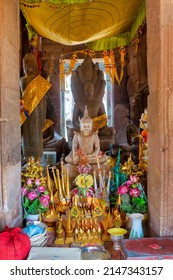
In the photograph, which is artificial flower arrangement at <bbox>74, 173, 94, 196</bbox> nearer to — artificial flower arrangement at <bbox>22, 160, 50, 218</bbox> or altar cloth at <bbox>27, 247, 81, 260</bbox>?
artificial flower arrangement at <bbox>22, 160, 50, 218</bbox>

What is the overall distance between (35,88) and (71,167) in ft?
3.48

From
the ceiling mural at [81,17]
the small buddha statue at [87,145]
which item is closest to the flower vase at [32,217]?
the small buddha statue at [87,145]

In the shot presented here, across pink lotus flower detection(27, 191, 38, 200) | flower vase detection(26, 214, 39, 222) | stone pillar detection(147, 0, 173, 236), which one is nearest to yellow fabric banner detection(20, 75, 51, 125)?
pink lotus flower detection(27, 191, 38, 200)

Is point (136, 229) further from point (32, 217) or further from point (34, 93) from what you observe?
point (34, 93)

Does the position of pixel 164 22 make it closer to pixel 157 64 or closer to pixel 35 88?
pixel 157 64

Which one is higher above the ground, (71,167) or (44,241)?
(71,167)

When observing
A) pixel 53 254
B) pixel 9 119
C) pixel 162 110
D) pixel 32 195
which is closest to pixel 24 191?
pixel 32 195

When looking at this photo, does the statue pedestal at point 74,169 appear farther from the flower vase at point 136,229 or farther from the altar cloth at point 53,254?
the altar cloth at point 53,254

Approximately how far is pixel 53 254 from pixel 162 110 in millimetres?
1255

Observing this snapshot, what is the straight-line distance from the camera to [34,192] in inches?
115

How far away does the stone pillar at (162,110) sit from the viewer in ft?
7.65

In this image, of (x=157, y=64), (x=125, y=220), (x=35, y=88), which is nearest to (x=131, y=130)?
(x=35, y=88)

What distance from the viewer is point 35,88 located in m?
3.96

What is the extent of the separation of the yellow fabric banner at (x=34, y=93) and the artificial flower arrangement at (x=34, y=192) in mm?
1029
